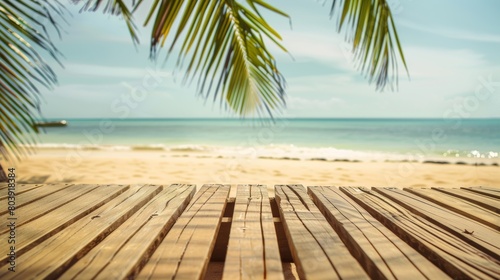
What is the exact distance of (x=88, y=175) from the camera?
7.02 m

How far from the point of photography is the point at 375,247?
1474mm

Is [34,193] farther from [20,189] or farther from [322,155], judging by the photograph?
[322,155]

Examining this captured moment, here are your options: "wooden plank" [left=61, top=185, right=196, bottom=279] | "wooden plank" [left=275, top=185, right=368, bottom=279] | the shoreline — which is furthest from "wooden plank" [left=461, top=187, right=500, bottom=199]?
the shoreline

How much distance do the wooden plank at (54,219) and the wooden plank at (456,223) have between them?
5.99 feet

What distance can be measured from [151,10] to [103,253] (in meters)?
0.98

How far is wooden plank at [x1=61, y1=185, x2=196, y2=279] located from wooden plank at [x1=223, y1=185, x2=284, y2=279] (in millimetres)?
317

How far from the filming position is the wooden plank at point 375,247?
4.12 feet

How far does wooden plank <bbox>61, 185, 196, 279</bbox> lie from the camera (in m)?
1.24

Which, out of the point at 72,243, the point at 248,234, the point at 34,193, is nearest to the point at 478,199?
the point at 248,234

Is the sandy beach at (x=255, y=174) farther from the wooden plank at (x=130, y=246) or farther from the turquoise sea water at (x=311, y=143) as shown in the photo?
the wooden plank at (x=130, y=246)

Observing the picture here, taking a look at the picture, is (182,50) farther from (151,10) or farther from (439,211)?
(439,211)

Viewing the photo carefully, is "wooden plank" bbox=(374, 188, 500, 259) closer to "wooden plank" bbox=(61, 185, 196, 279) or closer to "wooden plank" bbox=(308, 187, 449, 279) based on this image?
"wooden plank" bbox=(308, 187, 449, 279)

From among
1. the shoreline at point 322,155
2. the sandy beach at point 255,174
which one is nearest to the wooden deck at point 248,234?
the sandy beach at point 255,174

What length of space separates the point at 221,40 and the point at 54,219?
1.24m
